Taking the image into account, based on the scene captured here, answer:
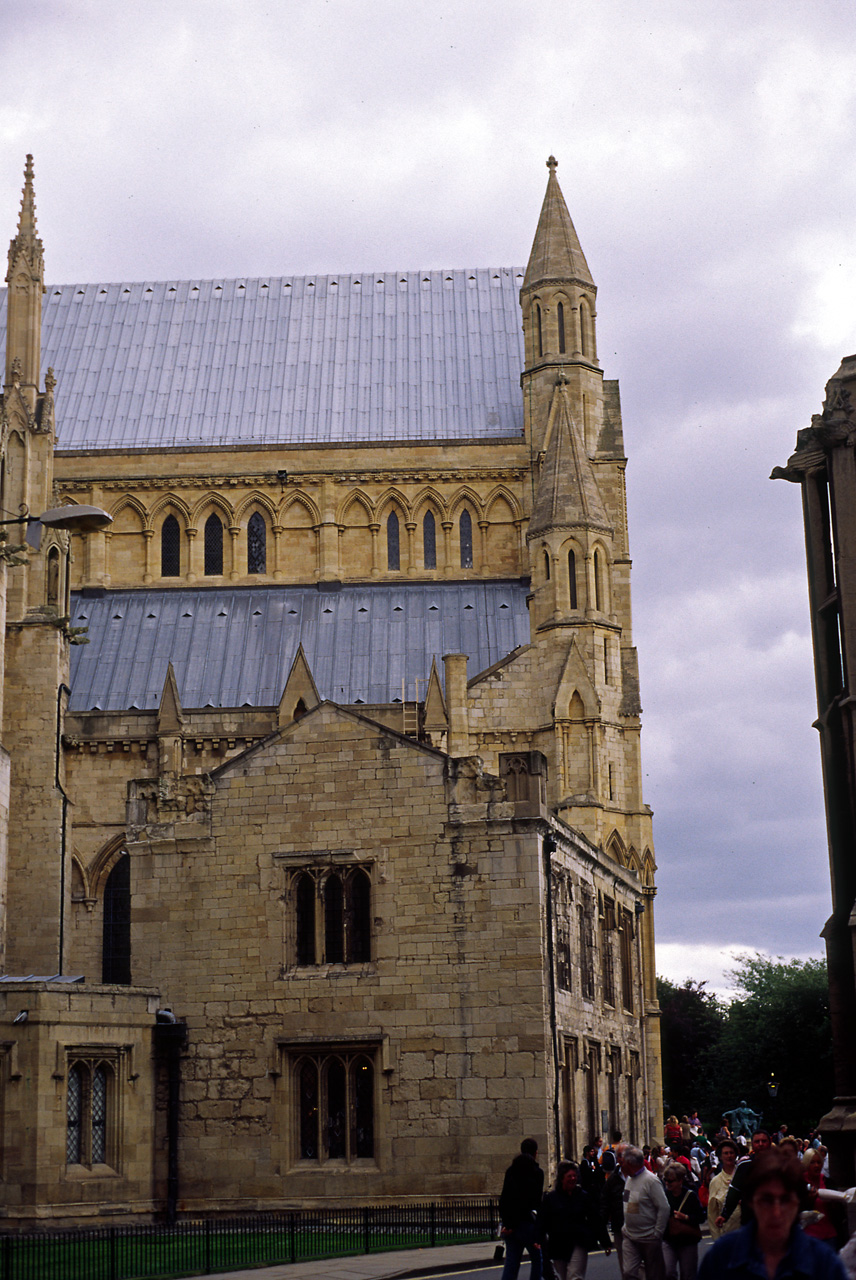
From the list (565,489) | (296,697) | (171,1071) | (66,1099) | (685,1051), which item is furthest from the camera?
(685,1051)

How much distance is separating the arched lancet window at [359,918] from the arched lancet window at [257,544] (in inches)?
990

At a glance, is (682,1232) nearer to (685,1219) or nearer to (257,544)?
(685,1219)

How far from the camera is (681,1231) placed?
12.6 metres

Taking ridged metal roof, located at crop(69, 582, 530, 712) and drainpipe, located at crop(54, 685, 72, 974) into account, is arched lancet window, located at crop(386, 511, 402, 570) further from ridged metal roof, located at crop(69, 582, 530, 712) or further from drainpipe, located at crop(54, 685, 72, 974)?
drainpipe, located at crop(54, 685, 72, 974)

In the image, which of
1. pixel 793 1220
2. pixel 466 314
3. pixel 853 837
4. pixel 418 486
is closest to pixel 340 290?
pixel 466 314

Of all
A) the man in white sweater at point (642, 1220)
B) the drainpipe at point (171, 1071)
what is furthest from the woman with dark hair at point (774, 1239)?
the drainpipe at point (171, 1071)

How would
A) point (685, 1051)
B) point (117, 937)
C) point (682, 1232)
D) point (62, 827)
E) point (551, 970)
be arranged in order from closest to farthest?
point (682, 1232), point (551, 970), point (62, 827), point (117, 937), point (685, 1051)

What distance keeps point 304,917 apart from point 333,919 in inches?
20.1

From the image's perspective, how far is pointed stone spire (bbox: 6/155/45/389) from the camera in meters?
46.9

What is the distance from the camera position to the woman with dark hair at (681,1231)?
1271cm

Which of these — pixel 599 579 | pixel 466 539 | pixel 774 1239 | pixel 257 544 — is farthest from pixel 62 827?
pixel 774 1239

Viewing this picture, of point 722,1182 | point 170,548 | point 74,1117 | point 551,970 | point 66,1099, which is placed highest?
point 170,548

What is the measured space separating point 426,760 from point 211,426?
28.4m

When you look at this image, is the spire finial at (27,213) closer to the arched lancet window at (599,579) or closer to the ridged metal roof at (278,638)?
the ridged metal roof at (278,638)
